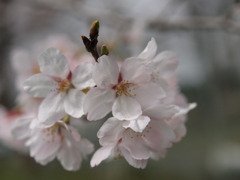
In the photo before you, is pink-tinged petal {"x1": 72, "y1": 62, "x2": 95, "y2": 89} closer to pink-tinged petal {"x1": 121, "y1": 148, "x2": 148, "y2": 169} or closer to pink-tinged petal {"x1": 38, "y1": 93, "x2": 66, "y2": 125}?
pink-tinged petal {"x1": 38, "y1": 93, "x2": 66, "y2": 125}

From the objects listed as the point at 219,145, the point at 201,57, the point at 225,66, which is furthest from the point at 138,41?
the point at 219,145

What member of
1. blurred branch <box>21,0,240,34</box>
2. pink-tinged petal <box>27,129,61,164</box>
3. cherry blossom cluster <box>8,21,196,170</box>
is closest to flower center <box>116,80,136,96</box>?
cherry blossom cluster <box>8,21,196,170</box>

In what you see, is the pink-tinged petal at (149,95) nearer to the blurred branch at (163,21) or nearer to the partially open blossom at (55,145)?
the partially open blossom at (55,145)

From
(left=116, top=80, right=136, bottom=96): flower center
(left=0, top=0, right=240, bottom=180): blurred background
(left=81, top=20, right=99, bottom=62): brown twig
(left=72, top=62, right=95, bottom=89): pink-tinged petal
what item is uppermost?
(left=81, top=20, right=99, bottom=62): brown twig

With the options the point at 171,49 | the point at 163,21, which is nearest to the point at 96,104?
the point at 163,21

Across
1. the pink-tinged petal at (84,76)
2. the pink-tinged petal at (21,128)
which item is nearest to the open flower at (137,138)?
the pink-tinged petal at (84,76)

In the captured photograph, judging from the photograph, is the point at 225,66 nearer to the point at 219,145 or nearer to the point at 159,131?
the point at 219,145

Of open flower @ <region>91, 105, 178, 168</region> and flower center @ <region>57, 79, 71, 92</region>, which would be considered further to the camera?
flower center @ <region>57, 79, 71, 92</region>

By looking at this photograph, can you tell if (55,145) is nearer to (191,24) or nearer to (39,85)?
(39,85)
